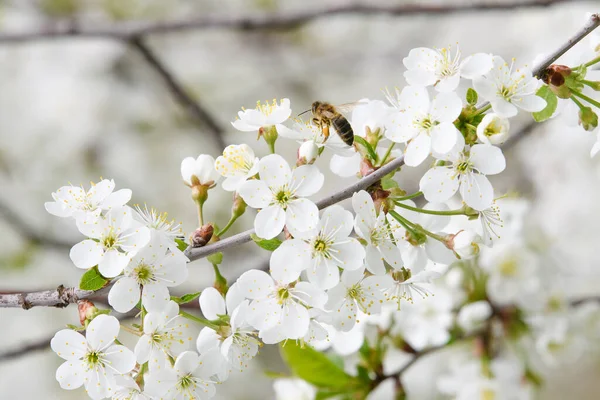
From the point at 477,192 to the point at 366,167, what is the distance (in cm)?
8

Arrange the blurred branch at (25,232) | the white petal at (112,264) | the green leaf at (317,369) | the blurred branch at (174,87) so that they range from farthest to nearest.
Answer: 1. the blurred branch at (25,232)
2. the blurred branch at (174,87)
3. the green leaf at (317,369)
4. the white petal at (112,264)

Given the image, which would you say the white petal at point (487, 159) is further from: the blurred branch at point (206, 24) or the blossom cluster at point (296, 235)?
the blurred branch at point (206, 24)

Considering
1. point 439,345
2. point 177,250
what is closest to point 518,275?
point 439,345

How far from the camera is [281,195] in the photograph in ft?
1.43

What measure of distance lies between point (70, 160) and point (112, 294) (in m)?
1.27

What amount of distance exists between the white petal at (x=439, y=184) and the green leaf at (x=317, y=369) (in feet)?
1.11

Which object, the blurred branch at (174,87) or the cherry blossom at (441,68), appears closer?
the cherry blossom at (441,68)

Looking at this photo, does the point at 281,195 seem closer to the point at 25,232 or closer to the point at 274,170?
the point at 274,170

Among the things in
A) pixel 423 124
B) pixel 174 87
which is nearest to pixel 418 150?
pixel 423 124

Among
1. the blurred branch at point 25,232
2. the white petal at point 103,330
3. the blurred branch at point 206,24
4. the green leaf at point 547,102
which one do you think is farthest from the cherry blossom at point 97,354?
the blurred branch at point 25,232

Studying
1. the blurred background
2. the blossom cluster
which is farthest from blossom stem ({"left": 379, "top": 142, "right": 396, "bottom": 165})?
the blurred background

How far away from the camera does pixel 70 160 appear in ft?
5.29

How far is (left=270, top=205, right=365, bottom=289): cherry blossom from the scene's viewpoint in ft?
1.42

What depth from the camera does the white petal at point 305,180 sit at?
44 centimetres
